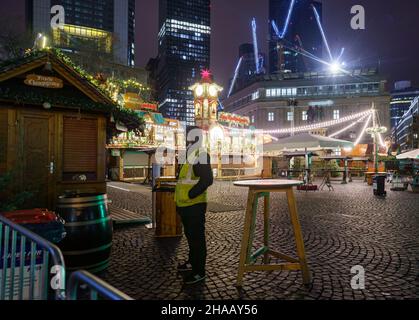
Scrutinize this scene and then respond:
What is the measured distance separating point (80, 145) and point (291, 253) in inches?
223

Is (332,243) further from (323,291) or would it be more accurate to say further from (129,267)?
(129,267)

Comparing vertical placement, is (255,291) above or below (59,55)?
below

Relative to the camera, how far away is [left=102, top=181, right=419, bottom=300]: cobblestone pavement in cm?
378

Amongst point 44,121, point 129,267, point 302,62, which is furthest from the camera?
point 302,62

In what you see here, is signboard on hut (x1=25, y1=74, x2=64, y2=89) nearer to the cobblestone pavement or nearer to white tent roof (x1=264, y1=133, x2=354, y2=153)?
the cobblestone pavement

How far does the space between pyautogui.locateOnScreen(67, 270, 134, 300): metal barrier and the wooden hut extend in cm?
525

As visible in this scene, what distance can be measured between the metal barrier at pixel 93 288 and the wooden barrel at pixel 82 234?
2688 mm

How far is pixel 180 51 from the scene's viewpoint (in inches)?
6407

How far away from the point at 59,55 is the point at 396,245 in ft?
28.6

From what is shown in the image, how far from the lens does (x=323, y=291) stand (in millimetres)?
3803

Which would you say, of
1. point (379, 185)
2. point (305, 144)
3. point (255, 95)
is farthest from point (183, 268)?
point (255, 95)

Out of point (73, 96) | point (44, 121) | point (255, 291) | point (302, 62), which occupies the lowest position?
point (255, 291)
